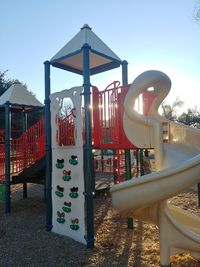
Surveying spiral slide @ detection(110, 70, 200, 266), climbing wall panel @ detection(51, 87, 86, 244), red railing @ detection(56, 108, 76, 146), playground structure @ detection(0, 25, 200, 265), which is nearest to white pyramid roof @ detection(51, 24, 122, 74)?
playground structure @ detection(0, 25, 200, 265)

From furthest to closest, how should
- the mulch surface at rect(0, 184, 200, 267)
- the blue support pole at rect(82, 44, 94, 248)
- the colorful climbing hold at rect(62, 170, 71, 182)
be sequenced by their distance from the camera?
the colorful climbing hold at rect(62, 170, 71, 182)
the blue support pole at rect(82, 44, 94, 248)
the mulch surface at rect(0, 184, 200, 267)

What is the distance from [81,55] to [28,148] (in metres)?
3.24

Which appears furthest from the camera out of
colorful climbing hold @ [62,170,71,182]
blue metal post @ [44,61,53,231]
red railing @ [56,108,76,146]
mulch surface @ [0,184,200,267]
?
blue metal post @ [44,61,53,231]

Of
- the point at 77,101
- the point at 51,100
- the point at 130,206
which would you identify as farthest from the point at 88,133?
the point at 130,206

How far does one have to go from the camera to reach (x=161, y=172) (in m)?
3.72

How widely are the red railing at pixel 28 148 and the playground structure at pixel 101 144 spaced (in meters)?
1.71

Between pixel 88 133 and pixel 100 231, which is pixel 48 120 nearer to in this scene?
pixel 88 133

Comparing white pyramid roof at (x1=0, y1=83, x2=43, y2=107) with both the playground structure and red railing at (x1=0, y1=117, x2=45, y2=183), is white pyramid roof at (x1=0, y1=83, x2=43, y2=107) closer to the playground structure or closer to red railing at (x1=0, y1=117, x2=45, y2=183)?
red railing at (x1=0, y1=117, x2=45, y2=183)

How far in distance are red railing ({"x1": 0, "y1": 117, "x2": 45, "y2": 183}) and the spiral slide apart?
12.8 ft

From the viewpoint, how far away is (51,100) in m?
6.16

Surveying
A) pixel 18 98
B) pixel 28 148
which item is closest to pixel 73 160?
pixel 28 148

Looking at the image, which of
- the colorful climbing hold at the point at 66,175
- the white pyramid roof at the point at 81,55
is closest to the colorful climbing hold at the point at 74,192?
the colorful climbing hold at the point at 66,175

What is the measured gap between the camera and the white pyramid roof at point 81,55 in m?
5.81

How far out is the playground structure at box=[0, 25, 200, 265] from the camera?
12.9 ft
